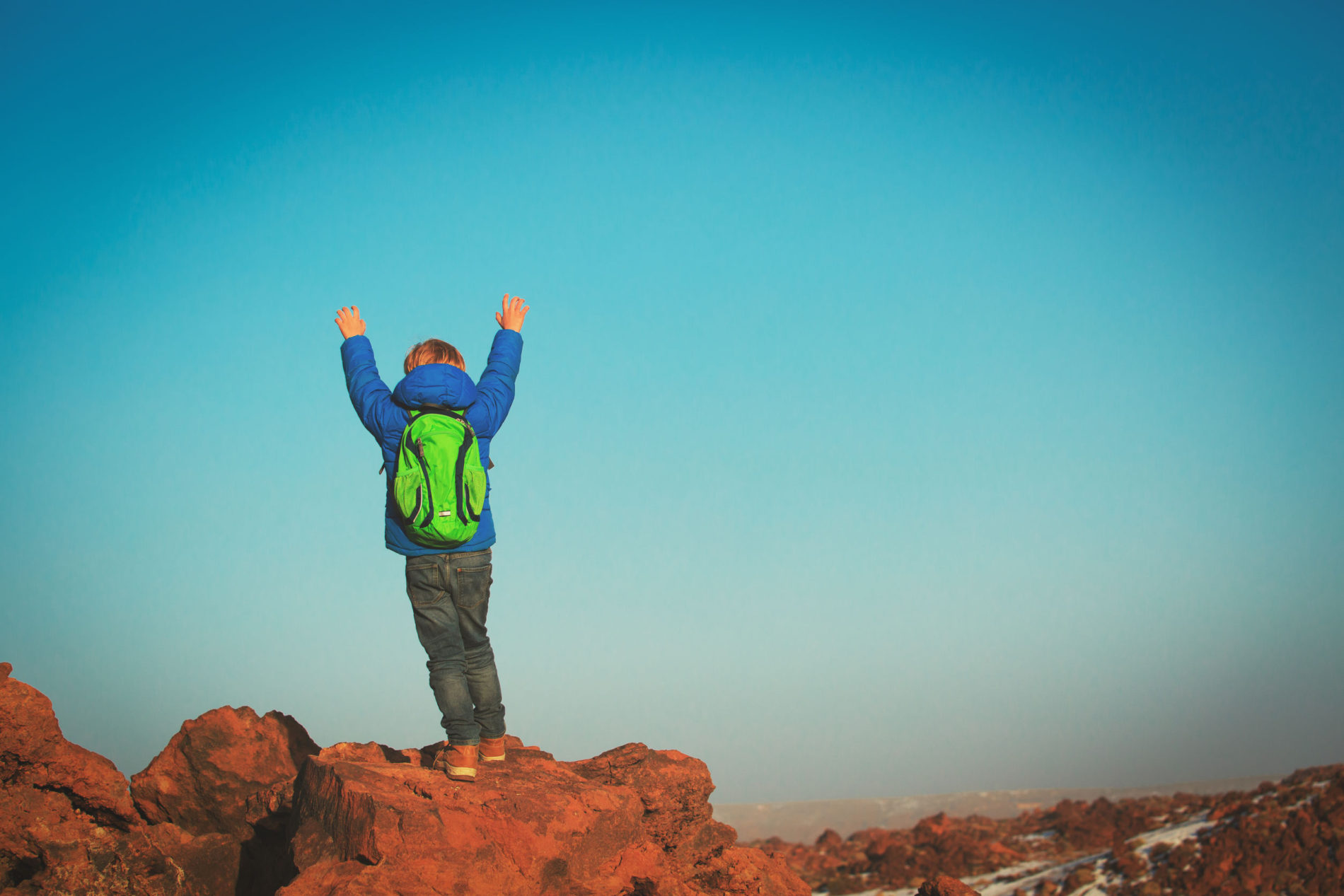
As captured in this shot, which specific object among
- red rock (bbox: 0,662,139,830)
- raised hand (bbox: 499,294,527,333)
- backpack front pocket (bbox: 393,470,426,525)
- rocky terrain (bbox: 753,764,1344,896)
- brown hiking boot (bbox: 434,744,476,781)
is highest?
raised hand (bbox: 499,294,527,333)

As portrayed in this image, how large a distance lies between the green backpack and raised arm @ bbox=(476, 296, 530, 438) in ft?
1.48

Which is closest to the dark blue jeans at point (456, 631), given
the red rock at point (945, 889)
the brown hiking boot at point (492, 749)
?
the brown hiking boot at point (492, 749)

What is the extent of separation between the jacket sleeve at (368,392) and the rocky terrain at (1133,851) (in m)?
30.8

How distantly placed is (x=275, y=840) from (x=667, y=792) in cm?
382

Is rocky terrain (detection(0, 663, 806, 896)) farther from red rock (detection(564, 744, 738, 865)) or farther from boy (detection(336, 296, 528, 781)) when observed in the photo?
boy (detection(336, 296, 528, 781))

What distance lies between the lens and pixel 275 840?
24.8ft

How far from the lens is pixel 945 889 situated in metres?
7.38

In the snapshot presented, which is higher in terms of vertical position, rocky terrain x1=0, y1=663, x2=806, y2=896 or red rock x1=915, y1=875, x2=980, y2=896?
rocky terrain x1=0, y1=663, x2=806, y2=896

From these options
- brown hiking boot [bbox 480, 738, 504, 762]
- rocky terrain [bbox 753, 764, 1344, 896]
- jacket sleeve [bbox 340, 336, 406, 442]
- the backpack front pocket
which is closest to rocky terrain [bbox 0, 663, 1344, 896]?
brown hiking boot [bbox 480, 738, 504, 762]

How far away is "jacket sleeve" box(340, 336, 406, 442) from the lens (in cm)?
647

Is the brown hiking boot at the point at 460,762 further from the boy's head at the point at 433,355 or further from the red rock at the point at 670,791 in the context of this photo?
the boy's head at the point at 433,355

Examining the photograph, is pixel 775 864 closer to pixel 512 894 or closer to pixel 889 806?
pixel 512 894

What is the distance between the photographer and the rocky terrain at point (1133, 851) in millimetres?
26344

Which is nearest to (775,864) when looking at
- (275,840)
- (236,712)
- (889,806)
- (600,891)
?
(600,891)
